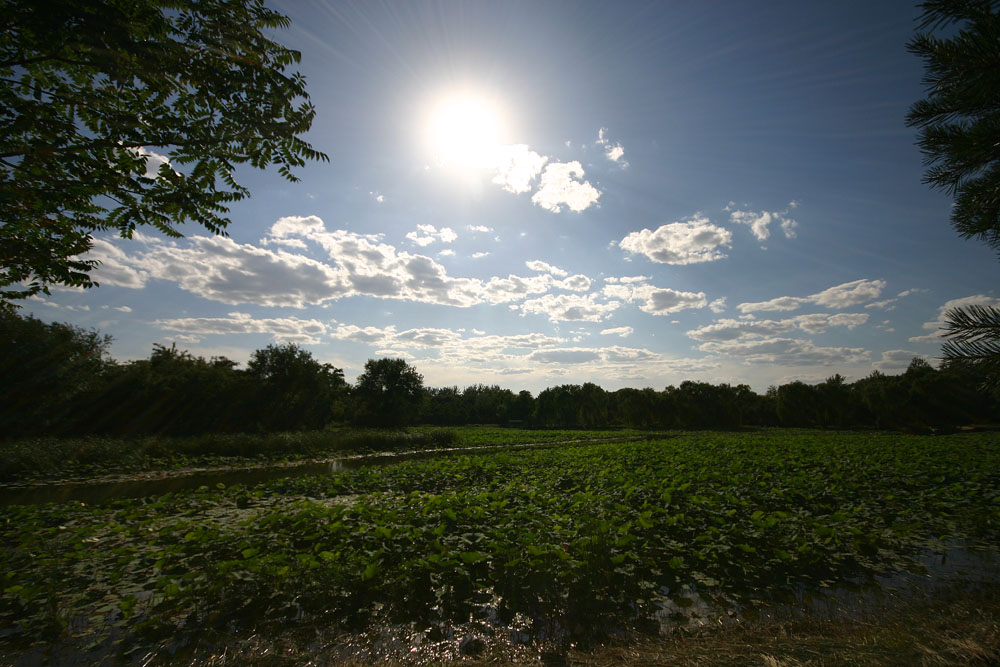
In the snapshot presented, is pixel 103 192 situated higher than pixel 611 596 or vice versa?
pixel 103 192

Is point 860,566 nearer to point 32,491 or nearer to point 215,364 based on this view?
point 32,491

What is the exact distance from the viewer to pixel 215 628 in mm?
3986

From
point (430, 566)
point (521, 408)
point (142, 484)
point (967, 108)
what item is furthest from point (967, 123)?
point (521, 408)

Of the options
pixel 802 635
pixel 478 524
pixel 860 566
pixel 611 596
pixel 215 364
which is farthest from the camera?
pixel 215 364

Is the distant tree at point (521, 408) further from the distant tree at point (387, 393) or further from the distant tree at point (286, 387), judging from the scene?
the distant tree at point (286, 387)

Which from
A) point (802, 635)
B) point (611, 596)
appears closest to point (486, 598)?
point (611, 596)

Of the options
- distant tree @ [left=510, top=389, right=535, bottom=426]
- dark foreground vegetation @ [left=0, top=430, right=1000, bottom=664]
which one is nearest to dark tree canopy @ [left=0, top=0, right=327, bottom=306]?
dark foreground vegetation @ [left=0, top=430, right=1000, bottom=664]

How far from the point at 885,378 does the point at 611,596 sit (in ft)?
213

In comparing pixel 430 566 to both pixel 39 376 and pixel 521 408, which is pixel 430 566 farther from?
pixel 521 408

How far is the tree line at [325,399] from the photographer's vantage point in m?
19.2

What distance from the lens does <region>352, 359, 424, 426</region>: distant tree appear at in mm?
53469

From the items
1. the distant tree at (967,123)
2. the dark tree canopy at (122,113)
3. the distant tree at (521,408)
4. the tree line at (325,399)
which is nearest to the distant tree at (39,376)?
the tree line at (325,399)

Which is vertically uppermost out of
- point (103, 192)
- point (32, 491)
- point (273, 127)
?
point (273, 127)

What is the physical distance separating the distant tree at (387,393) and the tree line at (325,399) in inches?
6.0
